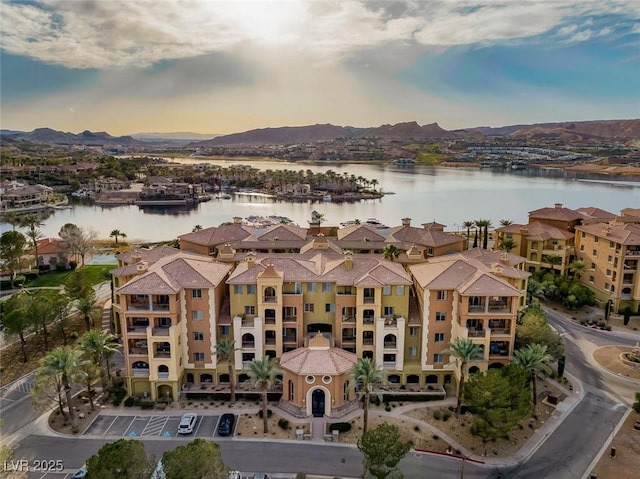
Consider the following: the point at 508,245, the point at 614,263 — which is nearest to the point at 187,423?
the point at 508,245

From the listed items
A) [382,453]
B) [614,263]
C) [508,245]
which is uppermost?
[508,245]

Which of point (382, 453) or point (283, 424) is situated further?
→ point (283, 424)

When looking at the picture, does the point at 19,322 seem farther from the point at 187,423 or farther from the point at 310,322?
the point at 310,322

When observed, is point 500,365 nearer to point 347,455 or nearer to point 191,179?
point 347,455

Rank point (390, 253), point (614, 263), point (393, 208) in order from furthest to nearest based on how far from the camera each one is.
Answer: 1. point (393, 208)
2. point (614, 263)
3. point (390, 253)

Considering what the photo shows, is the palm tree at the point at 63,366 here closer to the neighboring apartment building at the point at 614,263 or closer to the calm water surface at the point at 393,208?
the neighboring apartment building at the point at 614,263

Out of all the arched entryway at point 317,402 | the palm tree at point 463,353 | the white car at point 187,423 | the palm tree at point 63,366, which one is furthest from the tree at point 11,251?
the palm tree at point 463,353

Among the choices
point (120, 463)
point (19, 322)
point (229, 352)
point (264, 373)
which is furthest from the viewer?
point (19, 322)

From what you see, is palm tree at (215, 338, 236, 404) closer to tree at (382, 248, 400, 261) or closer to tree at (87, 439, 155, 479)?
tree at (87, 439, 155, 479)
